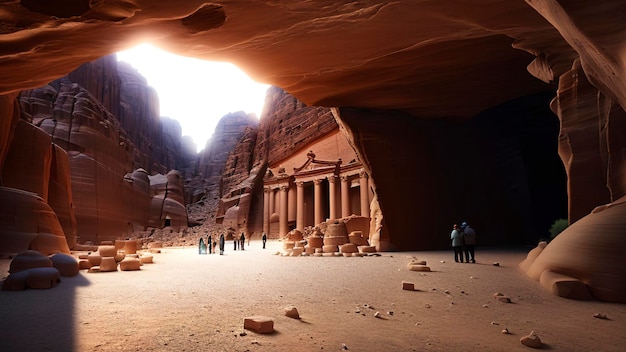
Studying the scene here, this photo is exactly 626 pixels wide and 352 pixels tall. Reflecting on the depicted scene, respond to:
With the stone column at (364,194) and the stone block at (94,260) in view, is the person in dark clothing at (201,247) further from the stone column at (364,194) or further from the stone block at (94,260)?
the stone column at (364,194)

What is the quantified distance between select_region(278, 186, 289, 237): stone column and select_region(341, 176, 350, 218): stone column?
9.08 m

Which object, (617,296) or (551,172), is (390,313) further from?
(551,172)

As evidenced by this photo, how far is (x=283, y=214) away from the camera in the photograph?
42.3 metres

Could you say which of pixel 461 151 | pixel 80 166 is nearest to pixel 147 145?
pixel 80 166

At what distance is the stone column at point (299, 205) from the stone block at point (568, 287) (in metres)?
32.5

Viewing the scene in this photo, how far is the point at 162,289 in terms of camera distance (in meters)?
7.46

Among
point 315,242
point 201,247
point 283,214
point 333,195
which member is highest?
point 333,195

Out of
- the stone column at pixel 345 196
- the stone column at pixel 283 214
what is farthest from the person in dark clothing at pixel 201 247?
the stone column at pixel 283 214

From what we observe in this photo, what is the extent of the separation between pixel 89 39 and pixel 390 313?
19.1 ft

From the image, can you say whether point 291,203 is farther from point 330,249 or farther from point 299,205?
point 330,249

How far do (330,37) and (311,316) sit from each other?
219 inches

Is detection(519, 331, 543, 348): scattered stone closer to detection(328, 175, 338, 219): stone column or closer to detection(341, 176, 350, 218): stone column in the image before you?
detection(341, 176, 350, 218): stone column

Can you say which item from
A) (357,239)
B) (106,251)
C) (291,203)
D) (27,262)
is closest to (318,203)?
(291,203)

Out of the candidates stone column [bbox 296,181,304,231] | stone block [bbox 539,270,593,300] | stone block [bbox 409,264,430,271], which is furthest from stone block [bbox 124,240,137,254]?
stone column [bbox 296,181,304,231]
